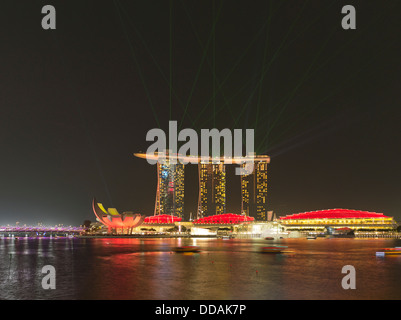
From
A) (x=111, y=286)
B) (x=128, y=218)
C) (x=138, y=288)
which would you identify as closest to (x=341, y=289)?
(x=138, y=288)
